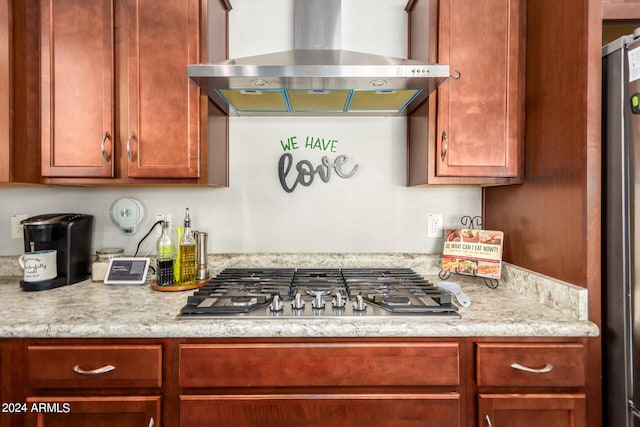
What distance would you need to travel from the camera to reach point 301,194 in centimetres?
190

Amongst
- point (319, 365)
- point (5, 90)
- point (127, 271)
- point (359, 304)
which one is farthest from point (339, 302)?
point (5, 90)

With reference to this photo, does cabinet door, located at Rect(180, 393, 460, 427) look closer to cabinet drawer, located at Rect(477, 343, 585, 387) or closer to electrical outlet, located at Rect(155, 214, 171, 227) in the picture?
cabinet drawer, located at Rect(477, 343, 585, 387)

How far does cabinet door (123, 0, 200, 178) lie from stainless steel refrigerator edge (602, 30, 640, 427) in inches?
62.2

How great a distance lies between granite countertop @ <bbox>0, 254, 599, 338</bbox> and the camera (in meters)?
1.10

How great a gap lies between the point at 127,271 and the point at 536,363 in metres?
1.74

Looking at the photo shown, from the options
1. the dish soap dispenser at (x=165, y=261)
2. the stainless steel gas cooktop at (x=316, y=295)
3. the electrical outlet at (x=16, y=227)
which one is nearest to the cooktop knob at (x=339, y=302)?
the stainless steel gas cooktop at (x=316, y=295)

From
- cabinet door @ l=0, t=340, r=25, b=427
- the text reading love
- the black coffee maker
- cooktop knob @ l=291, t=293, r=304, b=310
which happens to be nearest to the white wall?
the text reading love

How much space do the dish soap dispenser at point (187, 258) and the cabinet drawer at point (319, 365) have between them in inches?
21.0

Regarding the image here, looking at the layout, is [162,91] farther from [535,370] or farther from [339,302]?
[535,370]

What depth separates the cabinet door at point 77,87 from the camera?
148 centimetres

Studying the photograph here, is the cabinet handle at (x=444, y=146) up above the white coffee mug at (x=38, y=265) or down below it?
above

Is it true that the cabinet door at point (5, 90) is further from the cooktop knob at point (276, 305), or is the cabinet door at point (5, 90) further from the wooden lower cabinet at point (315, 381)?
the cooktop knob at point (276, 305)

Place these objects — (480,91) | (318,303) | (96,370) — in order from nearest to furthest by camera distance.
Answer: (96,370) < (318,303) < (480,91)

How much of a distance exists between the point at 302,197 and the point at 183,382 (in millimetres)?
1078
